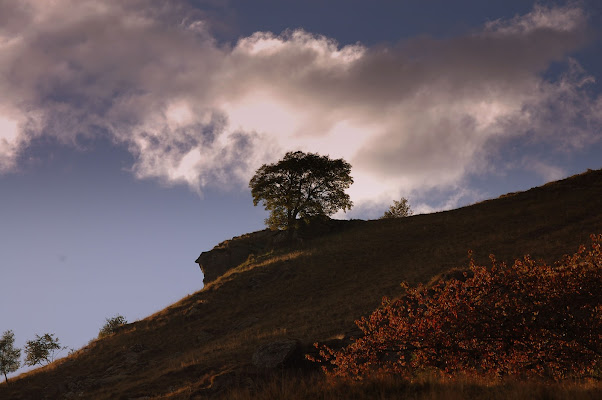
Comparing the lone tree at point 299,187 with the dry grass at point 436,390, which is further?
the lone tree at point 299,187

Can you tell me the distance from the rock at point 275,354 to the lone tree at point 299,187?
1405 inches

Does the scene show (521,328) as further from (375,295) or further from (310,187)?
(310,187)

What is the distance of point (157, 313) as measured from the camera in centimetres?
4062

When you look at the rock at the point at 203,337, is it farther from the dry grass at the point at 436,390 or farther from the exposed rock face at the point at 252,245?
the dry grass at the point at 436,390

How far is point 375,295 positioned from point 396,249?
541 inches

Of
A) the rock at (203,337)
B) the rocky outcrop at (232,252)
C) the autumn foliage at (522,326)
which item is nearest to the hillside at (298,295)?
the rock at (203,337)

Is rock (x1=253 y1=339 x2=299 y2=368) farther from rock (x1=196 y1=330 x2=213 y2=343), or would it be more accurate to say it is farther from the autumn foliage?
rock (x1=196 y1=330 x2=213 y2=343)

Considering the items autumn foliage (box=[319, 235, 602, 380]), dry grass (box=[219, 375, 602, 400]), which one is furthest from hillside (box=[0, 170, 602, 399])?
autumn foliage (box=[319, 235, 602, 380])

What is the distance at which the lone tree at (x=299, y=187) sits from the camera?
2188 inches

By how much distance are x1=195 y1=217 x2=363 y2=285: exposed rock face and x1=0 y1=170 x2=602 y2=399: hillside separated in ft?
13.3

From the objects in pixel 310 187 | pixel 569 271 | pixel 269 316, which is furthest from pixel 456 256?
pixel 310 187

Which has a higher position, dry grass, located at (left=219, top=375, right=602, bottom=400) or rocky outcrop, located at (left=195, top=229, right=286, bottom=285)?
rocky outcrop, located at (left=195, top=229, right=286, bottom=285)

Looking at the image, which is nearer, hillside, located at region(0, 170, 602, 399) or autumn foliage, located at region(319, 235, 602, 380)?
autumn foliage, located at region(319, 235, 602, 380)

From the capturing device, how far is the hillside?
22984 mm
